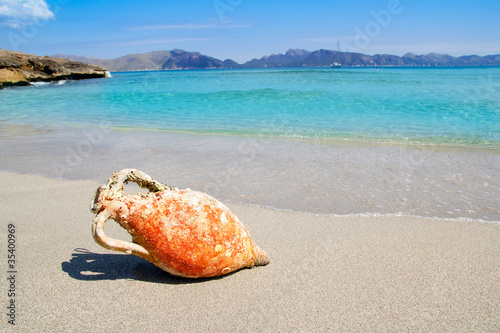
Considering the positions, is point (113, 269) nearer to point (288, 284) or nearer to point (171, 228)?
point (171, 228)

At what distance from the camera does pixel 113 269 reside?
2848 mm

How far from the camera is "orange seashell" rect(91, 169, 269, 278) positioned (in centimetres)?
239

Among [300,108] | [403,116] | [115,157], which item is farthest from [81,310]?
[300,108]

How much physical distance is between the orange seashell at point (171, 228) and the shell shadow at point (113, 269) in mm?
260

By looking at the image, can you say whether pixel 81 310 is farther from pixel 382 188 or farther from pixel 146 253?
pixel 382 188

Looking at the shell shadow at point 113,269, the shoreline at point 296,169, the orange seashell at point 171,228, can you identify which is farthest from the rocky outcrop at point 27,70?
the orange seashell at point 171,228

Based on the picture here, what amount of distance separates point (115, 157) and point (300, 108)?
31.9 ft

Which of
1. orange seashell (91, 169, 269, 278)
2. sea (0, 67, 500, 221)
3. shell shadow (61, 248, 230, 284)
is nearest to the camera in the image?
orange seashell (91, 169, 269, 278)

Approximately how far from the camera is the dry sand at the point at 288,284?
2268mm

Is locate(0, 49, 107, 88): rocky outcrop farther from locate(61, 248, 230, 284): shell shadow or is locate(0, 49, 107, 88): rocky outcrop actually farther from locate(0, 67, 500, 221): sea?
locate(61, 248, 230, 284): shell shadow

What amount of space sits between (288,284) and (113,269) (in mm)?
1379

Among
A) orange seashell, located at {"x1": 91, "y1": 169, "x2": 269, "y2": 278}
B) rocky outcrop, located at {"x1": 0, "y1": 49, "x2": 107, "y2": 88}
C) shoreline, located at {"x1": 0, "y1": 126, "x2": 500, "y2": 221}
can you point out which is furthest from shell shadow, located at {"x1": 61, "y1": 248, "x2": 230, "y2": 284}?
rocky outcrop, located at {"x1": 0, "y1": 49, "x2": 107, "y2": 88}

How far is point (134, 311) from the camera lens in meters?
2.35

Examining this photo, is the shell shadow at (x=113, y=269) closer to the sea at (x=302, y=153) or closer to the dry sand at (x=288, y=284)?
the dry sand at (x=288, y=284)
